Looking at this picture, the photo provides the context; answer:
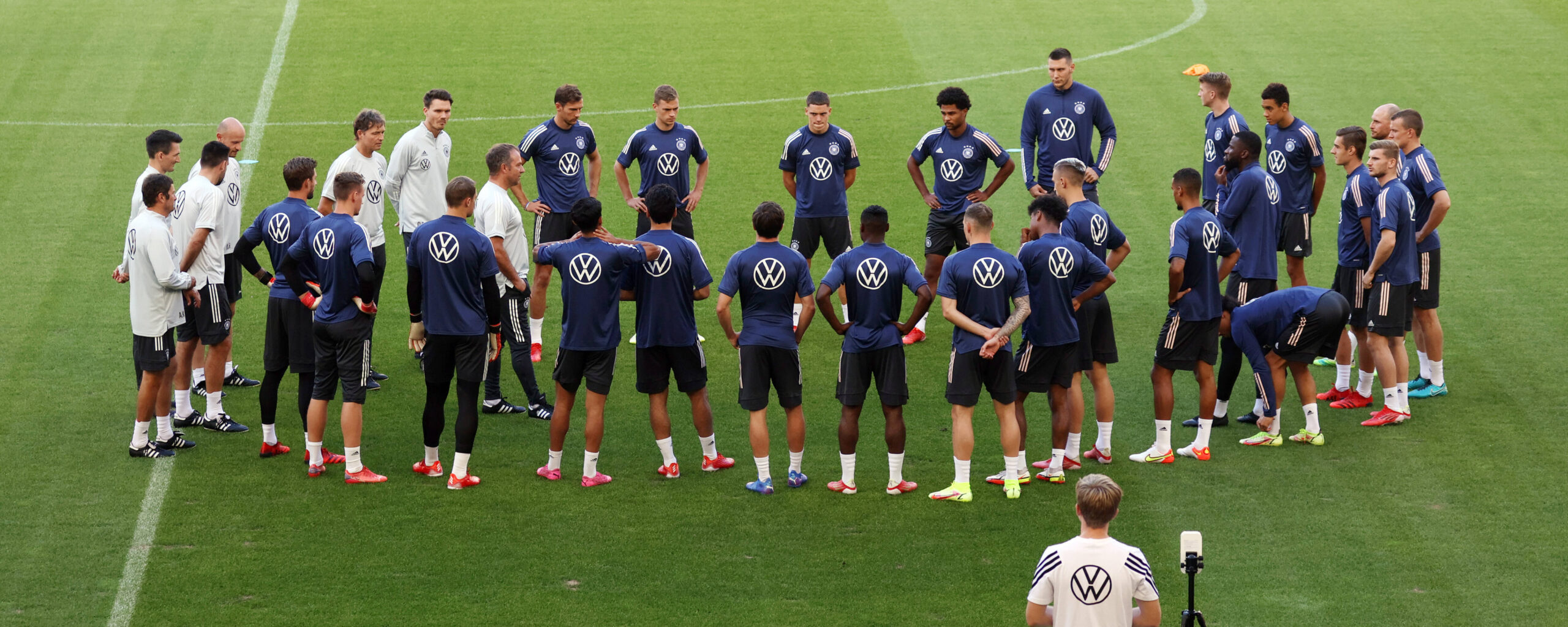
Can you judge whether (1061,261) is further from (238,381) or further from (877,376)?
(238,381)

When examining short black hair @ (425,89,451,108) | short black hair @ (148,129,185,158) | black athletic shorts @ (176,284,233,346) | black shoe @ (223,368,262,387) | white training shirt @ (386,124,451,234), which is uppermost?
→ short black hair @ (425,89,451,108)

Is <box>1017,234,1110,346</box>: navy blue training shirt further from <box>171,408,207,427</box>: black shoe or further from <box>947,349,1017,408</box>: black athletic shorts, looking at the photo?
<box>171,408,207,427</box>: black shoe

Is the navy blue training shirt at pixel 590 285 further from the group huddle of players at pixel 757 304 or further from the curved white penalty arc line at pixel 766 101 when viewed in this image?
the curved white penalty arc line at pixel 766 101

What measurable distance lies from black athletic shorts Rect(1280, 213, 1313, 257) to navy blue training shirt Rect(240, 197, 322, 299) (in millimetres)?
7623

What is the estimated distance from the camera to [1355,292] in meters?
10.4

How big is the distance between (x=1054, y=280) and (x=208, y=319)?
5.88 meters

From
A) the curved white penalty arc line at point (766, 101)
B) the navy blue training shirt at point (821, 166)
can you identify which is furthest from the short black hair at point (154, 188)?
the curved white penalty arc line at point (766, 101)

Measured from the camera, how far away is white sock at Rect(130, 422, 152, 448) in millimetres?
9406

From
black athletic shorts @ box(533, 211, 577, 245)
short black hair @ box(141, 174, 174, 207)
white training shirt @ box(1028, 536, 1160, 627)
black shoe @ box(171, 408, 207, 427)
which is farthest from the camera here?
black athletic shorts @ box(533, 211, 577, 245)

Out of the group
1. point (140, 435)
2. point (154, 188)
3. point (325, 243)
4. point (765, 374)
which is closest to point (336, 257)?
point (325, 243)

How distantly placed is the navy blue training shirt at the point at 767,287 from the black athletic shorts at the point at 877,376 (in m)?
0.38

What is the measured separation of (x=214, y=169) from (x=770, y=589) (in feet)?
16.7

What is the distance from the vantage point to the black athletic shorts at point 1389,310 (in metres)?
10.1

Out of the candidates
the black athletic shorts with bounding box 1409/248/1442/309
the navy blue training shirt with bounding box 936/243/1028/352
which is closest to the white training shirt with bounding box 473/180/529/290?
the navy blue training shirt with bounding box 936/243/1028/352
